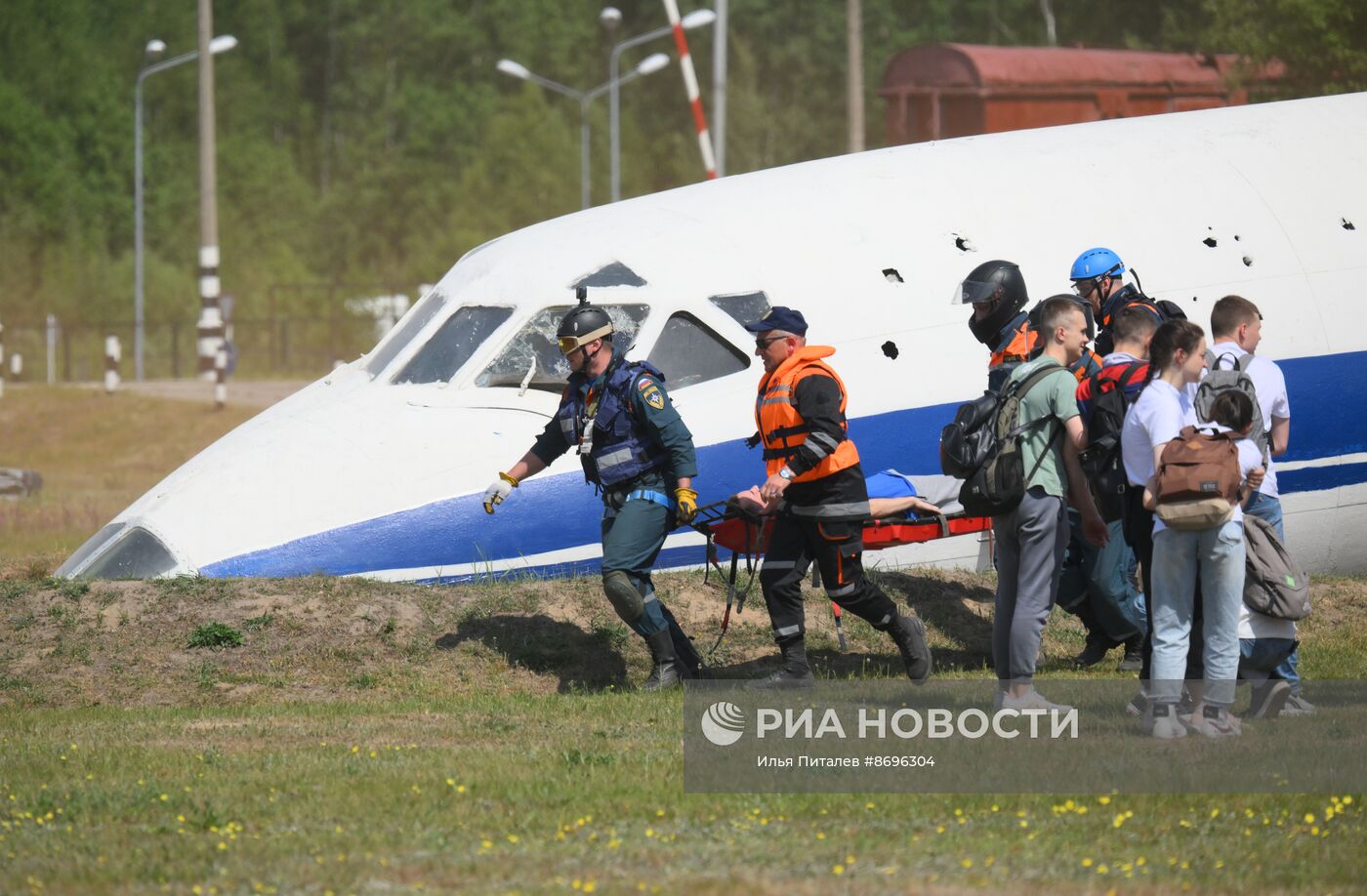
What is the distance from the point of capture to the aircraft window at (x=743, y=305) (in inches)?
480

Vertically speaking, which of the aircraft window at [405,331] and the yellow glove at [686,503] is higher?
the aircraft window at [405,331]

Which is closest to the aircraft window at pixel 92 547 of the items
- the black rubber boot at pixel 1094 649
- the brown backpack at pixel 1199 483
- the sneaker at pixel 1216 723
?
the black rubber boot at pixel 1094 649

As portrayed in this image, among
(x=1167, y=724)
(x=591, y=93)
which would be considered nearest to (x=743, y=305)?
(x=1167, y=724)

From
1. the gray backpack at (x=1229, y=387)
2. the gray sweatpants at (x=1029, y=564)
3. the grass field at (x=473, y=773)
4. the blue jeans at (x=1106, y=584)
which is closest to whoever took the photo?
the grass field at (x=473, y=773)

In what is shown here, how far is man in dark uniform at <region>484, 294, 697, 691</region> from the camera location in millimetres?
10242

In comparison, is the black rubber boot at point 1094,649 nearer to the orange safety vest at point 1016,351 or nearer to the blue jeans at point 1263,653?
the orange safety vest at point 1016,351

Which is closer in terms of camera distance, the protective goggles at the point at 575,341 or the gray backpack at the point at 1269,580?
the gray backpack at the point at 1269,580

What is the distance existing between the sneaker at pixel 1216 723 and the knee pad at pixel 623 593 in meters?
3.13

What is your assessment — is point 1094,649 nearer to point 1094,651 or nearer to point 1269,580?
point 1094,651

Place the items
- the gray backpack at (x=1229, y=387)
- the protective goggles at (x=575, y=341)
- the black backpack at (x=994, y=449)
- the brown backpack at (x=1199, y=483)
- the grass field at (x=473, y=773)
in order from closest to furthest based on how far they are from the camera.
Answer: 1. the grass field at (x=473, y=773)
2. the brown backpack at (x=1199, y=483)
3. the gray backpack at (x=1229, y=387)
4. the black backpack at (x=994, y=449)
5. the protective goggles at (x=575, y=341)

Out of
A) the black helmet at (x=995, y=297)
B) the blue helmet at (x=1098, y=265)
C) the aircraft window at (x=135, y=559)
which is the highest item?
the blue helmet at (x=1098, y=265)

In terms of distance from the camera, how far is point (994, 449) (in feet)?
30.0

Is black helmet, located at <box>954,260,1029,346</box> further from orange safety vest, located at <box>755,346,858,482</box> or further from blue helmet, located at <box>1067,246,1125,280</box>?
orange safety vest, located at <box>755,346,858,482</box>

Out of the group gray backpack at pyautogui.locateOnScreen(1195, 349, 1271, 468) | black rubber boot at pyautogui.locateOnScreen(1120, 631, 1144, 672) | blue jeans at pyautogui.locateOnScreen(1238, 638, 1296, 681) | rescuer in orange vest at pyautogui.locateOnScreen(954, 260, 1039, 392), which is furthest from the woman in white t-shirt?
black rubber boot at pyautogui.locateOnScreen(1120, 631, 1144, 672)
